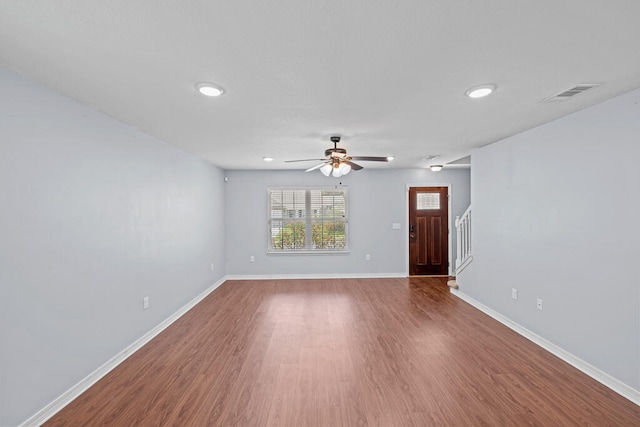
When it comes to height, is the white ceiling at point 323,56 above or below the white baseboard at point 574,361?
above

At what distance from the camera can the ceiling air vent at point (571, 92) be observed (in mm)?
2110

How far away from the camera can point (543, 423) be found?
1981 mm

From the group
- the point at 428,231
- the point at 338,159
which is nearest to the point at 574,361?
the point at 338,159

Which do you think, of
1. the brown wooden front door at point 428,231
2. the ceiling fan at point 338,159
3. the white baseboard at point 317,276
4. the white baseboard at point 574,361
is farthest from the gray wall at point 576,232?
the white baseboard at point 317,276

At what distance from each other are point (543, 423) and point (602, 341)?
3.53 feet

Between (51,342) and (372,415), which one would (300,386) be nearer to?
(372,415)

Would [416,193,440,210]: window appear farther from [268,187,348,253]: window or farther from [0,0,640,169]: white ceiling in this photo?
[0,0,640,169]: white ceiling

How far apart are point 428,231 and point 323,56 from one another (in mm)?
5471

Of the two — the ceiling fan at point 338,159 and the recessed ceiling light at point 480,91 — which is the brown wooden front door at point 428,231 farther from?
the recessed ceiling light at point 480,91

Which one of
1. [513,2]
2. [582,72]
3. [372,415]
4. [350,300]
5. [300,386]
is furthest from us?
[350,300]

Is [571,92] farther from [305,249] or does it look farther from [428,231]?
[305,249]

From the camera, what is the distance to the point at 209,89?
2082 millimetres

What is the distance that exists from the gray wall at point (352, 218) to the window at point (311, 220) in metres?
0.17

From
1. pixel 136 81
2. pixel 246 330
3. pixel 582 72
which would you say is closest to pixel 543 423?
pixel 582 72
